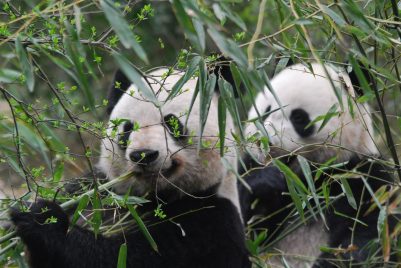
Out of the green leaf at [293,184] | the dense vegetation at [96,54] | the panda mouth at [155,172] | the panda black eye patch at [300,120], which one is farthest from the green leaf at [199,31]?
the panda black eye patch at [300,120]

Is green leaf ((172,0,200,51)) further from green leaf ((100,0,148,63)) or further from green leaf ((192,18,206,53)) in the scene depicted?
green leaf ((100,0,148,63))

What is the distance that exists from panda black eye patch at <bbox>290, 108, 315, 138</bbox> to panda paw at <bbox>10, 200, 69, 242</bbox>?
6.95ft

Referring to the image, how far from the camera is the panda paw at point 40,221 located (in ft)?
10.4

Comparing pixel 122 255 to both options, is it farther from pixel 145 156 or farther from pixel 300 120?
pixel 300 120

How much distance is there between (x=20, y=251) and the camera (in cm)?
314

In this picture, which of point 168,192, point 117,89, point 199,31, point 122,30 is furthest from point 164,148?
point 122,30

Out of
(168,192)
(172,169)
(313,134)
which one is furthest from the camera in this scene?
(313,134)

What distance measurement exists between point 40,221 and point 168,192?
818mm

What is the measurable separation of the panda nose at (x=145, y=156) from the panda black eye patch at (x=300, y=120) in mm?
1715

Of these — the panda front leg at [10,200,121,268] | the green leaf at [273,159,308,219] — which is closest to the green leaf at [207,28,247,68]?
the green leaf at [273,159,308,219]

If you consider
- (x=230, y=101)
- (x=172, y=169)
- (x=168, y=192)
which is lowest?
(x=168, y=192)

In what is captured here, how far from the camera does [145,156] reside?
11.3 ft

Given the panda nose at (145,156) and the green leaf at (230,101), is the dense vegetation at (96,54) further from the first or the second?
the panda nose at (145,156)

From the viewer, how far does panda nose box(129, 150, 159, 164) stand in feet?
11.3
